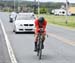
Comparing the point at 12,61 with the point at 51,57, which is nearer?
the point at 12,61

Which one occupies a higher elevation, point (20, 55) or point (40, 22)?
point (40, 22)

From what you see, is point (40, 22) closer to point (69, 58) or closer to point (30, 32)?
point (69, 58)

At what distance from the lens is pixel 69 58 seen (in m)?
14.6

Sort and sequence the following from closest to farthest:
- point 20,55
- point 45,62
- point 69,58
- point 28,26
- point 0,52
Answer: point 45,62 → point 69,58 → point 20,55 → point 0,52 → point 28,26

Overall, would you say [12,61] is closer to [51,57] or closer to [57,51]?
[51,57]

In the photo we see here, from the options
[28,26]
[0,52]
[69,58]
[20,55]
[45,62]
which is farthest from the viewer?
[28,26]

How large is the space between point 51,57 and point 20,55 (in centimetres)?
140

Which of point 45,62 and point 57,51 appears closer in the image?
point 45,62

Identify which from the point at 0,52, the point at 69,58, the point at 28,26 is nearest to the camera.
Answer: the point at 69,58

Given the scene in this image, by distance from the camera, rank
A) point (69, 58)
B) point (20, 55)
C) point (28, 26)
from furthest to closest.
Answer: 1. point (28, 26)
2. point (20, 55)
3. point (69, 58)

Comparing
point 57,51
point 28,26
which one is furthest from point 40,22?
point 28,26

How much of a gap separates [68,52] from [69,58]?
2093 millimetres

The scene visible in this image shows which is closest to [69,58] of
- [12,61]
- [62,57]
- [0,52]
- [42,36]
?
[62,57]

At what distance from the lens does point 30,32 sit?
30.1 m
